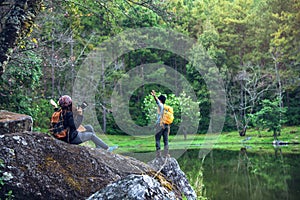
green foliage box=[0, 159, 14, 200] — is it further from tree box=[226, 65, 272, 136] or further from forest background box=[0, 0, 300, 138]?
tree box=[226, 65, 272, 136]

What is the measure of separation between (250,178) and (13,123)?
13.3 metres

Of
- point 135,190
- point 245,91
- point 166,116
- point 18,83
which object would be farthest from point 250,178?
point 245,91

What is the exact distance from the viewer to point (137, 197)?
349 cm

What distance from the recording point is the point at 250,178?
18.1 metres

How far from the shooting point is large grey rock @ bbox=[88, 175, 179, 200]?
351 cm

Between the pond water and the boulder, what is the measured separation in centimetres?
392

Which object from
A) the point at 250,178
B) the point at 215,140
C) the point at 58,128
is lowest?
the point at 250,178

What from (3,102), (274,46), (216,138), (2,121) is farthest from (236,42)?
(2,121)

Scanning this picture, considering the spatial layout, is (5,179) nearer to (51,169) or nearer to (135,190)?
(51,169)

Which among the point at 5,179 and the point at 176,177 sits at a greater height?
the point at 5,179

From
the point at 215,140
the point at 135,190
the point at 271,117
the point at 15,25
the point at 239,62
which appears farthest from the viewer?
the point at 239,62

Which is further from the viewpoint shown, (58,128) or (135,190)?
(58,128)

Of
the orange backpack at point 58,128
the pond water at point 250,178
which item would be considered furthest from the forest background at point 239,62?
the orange backpack at point 58,128

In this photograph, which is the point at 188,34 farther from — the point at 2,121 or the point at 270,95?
the point at 2,121
